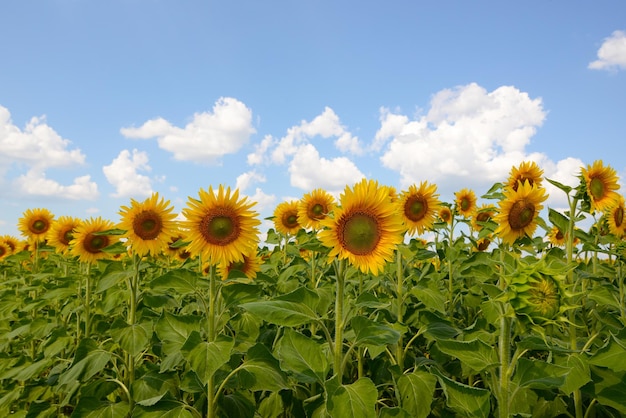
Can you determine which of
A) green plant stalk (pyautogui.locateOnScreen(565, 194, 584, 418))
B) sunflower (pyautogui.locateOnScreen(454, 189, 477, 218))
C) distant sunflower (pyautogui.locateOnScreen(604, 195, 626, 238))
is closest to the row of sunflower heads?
green plant stalk (pyautogui.locateOnScreen(565, 194, 584, 418))

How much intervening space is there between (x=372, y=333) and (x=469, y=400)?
512 millimetres

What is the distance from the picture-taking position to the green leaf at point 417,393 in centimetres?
259

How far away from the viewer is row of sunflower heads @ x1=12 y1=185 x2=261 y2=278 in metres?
3.17

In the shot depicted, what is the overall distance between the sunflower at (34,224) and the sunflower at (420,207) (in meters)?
5.97

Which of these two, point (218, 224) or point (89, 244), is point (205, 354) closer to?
point (218, 224)

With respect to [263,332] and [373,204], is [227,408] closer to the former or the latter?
[263,332]

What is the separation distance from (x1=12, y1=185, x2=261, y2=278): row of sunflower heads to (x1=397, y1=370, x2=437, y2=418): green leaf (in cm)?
131

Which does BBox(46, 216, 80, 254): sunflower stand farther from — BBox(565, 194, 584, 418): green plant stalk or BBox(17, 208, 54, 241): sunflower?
BBox(565, 194, 584, 418): green plant stalk

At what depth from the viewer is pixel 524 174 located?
16.8ft

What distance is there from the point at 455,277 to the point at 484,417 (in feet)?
11.4

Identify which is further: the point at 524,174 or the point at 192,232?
the point at 524,174

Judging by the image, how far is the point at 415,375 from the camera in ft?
8.95

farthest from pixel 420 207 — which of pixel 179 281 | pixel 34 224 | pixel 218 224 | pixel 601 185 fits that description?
pixel 34 224

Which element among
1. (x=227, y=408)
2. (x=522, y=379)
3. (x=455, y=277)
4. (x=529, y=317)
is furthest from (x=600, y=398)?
(x=455, y=277)
